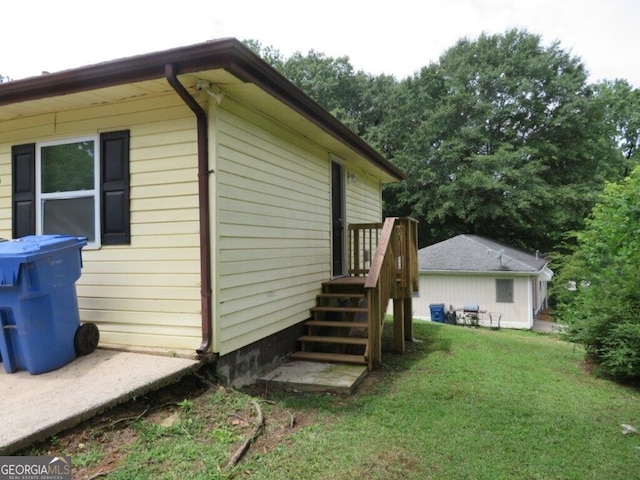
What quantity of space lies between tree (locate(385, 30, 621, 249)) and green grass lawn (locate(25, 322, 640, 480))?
58.5 ft

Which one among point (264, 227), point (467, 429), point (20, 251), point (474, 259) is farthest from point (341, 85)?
point (467, 429)

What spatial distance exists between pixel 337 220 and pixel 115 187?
3.90m

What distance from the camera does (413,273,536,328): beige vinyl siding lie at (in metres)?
16.2

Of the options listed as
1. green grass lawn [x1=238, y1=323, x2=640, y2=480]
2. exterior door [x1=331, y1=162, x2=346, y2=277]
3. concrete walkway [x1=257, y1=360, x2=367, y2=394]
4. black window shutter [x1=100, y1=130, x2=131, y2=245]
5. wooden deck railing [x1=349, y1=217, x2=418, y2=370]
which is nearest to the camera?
green grass lawn [x1=238, y1=323, x2=640, y2=480]

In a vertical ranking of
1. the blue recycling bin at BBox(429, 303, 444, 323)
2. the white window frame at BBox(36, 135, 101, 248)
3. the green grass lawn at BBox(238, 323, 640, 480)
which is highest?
the white window frame at BBox(36, 135, 101, 248)

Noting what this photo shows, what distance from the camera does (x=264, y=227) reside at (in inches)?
183

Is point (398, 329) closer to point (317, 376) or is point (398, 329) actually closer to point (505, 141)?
point (317, 376)

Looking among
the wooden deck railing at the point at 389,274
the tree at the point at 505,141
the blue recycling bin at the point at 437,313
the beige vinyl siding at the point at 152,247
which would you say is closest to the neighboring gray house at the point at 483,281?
the blue recycling bin at the point at 437,313

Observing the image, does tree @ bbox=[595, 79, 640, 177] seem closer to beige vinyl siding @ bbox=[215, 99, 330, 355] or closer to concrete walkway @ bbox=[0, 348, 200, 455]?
beige vinyl siding @ bbox=[215, 99, 330, 355]

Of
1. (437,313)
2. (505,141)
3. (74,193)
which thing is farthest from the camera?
(505,141)

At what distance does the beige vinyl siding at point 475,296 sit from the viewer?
53.3ft

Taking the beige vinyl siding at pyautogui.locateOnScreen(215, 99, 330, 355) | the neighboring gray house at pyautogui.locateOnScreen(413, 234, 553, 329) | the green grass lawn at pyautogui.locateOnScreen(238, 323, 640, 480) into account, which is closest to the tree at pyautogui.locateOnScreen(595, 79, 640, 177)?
the neighboring gray house at pyautogui.locateOnScreen(413, 234, 553, 329)

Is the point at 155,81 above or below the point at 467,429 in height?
above

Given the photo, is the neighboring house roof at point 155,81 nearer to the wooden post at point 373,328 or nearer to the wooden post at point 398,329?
the wooden post at point 373,328
